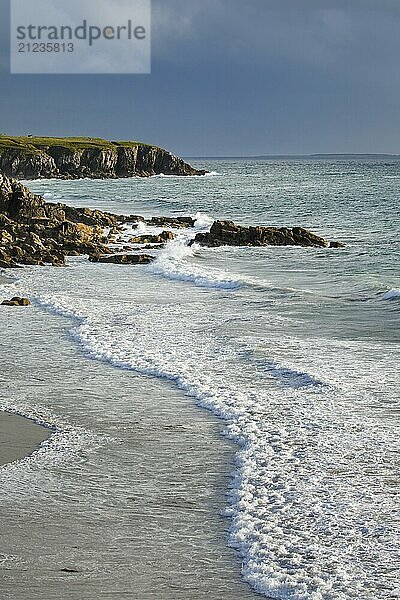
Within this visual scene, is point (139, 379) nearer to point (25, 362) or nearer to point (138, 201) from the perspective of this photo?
point (25, 362)

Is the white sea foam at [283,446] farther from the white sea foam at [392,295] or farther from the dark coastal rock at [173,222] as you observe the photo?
the dark coastal rock at [173,222]

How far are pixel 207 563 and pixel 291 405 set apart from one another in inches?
206

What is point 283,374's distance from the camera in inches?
579

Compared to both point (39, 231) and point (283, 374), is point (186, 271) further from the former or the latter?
point (283, 374)

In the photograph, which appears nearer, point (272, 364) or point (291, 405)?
point (291, 405)

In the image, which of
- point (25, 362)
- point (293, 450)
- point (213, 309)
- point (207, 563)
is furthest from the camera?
point (213, 309)

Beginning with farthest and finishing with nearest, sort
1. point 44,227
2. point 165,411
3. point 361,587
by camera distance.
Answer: point 44,227 < point 165,411 < point 361,587

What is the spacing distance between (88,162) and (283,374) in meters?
145

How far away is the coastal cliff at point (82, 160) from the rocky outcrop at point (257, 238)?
96.5 metres

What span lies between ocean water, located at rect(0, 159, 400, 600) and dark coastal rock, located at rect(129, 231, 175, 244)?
17.1ft

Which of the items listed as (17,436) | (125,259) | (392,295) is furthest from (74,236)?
(17,436)

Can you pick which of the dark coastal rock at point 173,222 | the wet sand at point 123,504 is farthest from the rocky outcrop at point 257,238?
the wet sand at point 123,504

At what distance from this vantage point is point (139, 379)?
48.0 ft

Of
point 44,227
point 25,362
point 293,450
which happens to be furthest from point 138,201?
point 293,450
